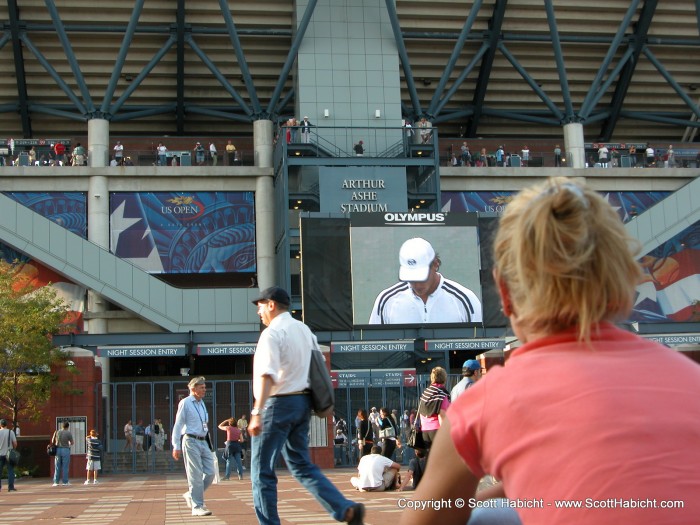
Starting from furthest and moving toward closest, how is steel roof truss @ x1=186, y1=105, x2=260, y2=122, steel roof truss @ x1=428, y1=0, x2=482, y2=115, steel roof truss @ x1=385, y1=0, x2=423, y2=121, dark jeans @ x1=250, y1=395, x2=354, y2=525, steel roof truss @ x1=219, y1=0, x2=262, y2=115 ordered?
1. steel roof truss @ x1=186, y1=105, x2=260, y2=122
2. steel roof truss @ x1=428, y1=0, x2=482, y2=115
3. steel roof truss @ x1=385, y1=0, x2=423, y2=121
4. steel roof truss @ x1=219, y1=0, x2=262, y2=115
5. dark jeans @ x1=250, y1=395, x2=354, y2=525

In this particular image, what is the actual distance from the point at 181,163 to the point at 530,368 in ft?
140

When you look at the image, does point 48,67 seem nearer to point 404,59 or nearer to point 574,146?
point 404,59

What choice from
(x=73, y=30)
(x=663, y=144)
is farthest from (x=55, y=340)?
(x=663, y=144)

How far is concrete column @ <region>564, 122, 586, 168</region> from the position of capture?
4622cm

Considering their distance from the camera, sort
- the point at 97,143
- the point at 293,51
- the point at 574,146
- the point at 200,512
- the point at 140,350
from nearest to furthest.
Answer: the point at 200,512 → the point at 140,350 → the point at 293,51 → the point at 97,143 → the point at 574,146

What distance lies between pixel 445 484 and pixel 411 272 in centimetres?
3436

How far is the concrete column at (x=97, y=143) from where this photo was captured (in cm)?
4384

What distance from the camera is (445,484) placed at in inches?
98.6

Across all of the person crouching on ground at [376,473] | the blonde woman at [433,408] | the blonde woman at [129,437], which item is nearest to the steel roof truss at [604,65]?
the blonde woman at [129,437]

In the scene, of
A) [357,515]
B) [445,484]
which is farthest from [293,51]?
[445,484]

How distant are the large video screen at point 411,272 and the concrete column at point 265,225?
7934mm

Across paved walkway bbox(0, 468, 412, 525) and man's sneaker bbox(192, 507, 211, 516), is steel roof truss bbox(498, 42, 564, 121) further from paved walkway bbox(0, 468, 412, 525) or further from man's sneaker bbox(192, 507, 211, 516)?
man's sneaker bbox(192, 507, 211, 516)

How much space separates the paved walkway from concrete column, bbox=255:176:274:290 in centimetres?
2264

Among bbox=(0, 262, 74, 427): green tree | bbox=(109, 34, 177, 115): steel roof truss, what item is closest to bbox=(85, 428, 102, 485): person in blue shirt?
bbox=(0, 262, 74, 427): green tree
